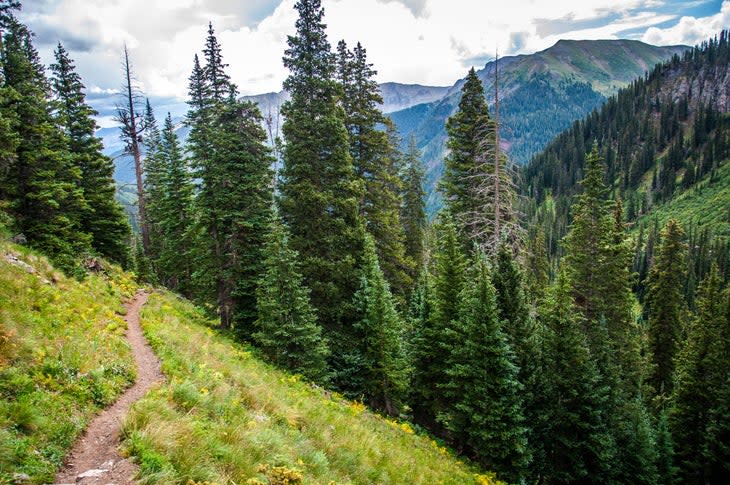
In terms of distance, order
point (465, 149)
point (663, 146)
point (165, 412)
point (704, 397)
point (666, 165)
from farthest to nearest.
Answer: point (663, 146) < point (666, 165) < point (704, 397) < point (465, 149) < point (165, 412)

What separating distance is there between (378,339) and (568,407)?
10.2 m

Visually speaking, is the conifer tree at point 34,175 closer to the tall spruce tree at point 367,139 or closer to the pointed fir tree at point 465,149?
the tall spruce tree at point 367,139

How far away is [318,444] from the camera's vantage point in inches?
352

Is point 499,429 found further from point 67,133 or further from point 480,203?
point 67,133

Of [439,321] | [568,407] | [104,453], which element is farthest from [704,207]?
[104,453]

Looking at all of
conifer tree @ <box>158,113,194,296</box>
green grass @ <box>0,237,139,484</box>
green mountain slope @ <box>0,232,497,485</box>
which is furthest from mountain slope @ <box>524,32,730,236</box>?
green grass @ <box>0,237,139,484</box>

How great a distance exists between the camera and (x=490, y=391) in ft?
58.0

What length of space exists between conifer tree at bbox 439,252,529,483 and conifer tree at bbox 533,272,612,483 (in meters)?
3.14

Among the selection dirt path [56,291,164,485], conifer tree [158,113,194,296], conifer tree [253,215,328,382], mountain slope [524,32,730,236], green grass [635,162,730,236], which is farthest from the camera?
Result: mountain slope [524,32,730,236]

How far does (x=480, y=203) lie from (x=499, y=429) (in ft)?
37.6

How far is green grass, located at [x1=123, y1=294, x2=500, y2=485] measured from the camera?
5840 mm

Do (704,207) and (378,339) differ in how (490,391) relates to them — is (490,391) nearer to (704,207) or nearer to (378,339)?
(378,339)

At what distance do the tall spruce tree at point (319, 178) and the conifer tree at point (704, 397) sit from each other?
2756 centimetres

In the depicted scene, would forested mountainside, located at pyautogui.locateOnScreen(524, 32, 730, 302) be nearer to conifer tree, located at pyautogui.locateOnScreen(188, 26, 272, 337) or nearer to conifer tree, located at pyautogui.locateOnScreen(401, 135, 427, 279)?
conifer tree, located at pyautogui.locateOnScreen(401, 135, 427, 279)
